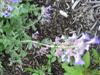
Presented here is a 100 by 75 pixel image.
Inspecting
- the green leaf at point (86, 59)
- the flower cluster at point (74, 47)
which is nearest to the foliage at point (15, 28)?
the flower cluster at point (74, 47)

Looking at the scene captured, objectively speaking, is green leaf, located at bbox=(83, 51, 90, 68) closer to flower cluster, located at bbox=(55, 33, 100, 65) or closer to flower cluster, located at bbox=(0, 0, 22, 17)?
flower cluster, located at bbox=(55, 33, 100, 65)

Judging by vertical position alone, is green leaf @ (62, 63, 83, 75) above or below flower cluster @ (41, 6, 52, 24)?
below

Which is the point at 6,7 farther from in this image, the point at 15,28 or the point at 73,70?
the point at 73,70

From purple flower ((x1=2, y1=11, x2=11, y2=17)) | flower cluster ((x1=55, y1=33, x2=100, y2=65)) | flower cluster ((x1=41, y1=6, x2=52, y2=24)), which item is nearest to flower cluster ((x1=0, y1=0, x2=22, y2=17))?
purple flower ((x1=2, y1=11, x2=11, y2=17))

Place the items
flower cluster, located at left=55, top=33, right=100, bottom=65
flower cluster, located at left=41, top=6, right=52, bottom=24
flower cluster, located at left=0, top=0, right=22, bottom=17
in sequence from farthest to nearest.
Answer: flower cluster, located at left=41, top=6, right=52, bottom=24 < flower cluster, located at left=0, top=0, right=22, bottom=17 < flower cluster, located at left=55, top=33, right=100, bottom=65

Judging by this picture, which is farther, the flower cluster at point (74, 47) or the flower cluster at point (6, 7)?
the flower cluster at point (6, 7)

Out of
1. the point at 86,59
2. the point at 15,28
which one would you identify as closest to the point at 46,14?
the point at 15,28

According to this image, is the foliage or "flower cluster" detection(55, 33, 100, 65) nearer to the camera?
"flower cluster" detection(55, 33, 100, 65)

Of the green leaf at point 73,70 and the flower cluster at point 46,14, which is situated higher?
the flower cluster at point 46,14

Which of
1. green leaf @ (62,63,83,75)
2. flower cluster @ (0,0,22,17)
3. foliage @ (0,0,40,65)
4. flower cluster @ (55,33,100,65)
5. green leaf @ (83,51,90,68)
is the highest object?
flower cluster @ (0,0,22,17)

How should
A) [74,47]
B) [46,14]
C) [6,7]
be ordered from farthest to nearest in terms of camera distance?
[46,14], [6,7], [74,47]

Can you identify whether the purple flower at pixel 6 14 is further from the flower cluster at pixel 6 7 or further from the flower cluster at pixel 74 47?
the flower cluster at pixel 74 47

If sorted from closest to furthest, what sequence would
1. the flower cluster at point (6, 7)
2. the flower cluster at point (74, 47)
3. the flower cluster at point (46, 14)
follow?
1. the flower cluster at point (74, 47)
2. the flower cluster at point (6, 7)
3. the flower cluster at point (46, 14)
